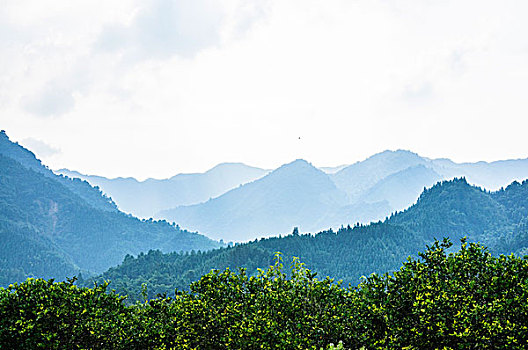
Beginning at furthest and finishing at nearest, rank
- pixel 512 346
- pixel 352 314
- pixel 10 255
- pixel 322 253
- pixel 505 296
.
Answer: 1. pixel 10 255
2. pixel 322 253
3. pixel 352 314
4. pixel 505 296
5. pixel 512 346

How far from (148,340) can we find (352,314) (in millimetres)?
5681

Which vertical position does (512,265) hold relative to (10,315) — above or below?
below

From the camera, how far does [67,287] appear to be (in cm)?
1445

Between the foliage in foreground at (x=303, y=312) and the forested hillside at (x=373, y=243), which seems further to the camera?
the forested hillside at (x=373, y=243)

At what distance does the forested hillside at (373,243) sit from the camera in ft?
344

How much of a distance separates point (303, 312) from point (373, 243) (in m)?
106

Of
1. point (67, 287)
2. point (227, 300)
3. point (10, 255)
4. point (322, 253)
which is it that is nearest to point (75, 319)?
point (67, 287)

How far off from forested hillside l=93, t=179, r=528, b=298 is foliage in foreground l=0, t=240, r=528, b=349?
8088 centimetres

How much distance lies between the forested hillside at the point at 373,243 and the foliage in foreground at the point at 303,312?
3184 inches

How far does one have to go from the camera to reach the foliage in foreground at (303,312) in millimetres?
10578

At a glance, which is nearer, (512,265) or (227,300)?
(512,265)

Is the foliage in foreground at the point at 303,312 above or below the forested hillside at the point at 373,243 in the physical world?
below

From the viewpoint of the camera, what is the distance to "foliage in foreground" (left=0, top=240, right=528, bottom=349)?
10578 mm

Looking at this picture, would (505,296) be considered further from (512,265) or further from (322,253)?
(322,253)
